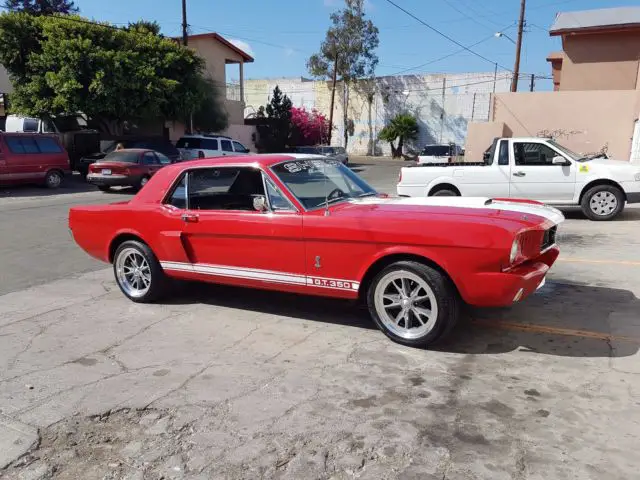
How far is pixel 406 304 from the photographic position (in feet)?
14.5

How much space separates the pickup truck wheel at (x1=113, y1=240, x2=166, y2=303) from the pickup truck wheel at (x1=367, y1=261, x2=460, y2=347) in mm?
2464

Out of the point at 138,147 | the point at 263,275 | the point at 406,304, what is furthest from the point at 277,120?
the point at 406,304

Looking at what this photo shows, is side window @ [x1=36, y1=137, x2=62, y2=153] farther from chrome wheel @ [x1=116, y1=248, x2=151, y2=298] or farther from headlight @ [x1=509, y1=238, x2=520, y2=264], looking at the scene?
headlight @ [x1=509, y1=238, x2=520, y2=264]

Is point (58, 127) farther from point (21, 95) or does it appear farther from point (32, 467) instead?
point (32, 467)

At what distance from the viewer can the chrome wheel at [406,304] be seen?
434cm

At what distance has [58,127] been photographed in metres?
25.3

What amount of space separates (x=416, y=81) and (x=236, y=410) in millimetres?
47397

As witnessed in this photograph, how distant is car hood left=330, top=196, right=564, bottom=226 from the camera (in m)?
4.47

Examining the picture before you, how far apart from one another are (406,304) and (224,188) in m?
2.20

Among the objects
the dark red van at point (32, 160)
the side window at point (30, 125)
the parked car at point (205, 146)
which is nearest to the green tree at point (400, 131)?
the parked car at point (205, 146)

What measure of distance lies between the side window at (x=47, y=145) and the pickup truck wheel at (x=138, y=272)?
14999mm

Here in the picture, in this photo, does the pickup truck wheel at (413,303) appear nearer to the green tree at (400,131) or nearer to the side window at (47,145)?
the side window at (47,145)

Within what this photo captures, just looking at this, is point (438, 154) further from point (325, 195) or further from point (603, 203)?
point (325, 195)

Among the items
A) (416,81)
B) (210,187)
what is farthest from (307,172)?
(416,81)
